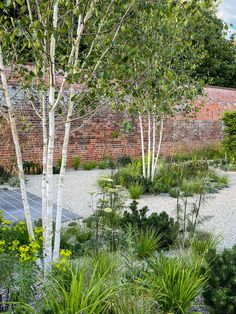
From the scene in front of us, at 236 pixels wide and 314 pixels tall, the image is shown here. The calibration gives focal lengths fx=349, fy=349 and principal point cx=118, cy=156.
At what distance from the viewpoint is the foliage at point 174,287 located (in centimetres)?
275

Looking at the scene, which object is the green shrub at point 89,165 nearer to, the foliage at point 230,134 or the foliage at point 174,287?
the foliage at point 230,134

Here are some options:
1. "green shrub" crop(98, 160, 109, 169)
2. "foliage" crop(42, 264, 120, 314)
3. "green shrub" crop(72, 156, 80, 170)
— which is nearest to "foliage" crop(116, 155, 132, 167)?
"green shrub" crop(98, 160, 109, 169)

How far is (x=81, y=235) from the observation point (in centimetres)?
455

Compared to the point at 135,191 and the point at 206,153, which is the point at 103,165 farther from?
the point at 206,153

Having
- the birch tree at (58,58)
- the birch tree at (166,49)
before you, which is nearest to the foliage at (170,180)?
the birch tree at (166,49)

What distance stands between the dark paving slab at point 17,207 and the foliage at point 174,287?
9.91 feet

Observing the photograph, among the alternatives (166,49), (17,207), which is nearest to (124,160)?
(17,207)

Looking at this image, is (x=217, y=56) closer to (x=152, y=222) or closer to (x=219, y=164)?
(x=219, y=164)

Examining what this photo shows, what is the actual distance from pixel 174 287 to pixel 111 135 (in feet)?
25.3

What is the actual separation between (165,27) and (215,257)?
4.82m

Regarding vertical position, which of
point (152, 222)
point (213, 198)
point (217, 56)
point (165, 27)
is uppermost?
point (217, 56)

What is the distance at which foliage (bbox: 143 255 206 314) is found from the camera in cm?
275

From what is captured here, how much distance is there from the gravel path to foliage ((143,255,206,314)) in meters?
2.05

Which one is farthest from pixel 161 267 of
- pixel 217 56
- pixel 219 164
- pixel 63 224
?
pixel 217 56
